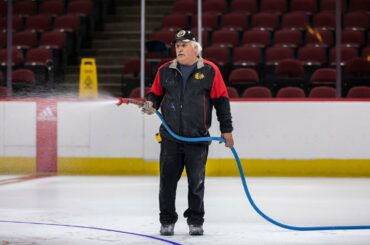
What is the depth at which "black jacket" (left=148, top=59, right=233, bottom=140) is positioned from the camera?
695 cm

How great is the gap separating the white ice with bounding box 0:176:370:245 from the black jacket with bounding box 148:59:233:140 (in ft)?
2.66

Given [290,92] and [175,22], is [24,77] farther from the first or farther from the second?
[290,92]

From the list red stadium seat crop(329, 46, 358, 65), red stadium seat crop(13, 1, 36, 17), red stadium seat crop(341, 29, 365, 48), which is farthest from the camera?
red stadium seat crop(13, 1, 36, 17)

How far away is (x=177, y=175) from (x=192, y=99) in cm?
59

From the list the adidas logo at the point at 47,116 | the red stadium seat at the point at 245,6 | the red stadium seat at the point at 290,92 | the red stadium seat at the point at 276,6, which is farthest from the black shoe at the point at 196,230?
the red stadium seat at the point at 245,6

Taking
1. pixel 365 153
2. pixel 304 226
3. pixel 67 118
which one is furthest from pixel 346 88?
pixel 304 226

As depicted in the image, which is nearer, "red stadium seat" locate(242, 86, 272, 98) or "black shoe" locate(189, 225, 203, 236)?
"black shoe" locate(189, 225, 203, 236)

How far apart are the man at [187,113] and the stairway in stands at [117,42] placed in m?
9.07

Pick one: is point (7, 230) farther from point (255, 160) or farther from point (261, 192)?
point (255, 160)

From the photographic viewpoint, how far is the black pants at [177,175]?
701 centimetres

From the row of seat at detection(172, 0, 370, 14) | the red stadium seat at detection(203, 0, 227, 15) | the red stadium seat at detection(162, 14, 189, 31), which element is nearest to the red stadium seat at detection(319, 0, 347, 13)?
the row of seat at detection(172, 0, 370, 14)

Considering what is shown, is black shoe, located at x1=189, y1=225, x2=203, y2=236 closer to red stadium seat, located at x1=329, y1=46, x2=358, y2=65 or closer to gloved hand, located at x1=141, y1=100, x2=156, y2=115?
gloved hand, located at x1=141, y1=100, x2=156, y2=115

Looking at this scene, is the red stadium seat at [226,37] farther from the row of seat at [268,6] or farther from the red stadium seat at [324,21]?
the red stadium seat at [324,21]

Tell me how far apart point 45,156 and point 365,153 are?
4343mm
